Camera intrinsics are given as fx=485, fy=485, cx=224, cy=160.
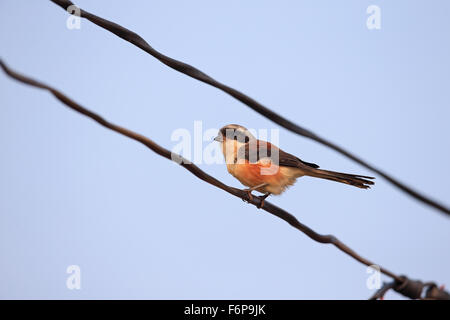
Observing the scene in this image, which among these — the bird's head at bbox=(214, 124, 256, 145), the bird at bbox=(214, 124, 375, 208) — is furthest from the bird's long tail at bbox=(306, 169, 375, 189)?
the bird's head at bbox=(214, 124, 256, 145)

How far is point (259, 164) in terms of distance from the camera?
2.42 meters

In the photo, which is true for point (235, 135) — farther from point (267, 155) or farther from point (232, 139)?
point (267, 155)

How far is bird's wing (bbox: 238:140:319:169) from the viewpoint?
2.36m

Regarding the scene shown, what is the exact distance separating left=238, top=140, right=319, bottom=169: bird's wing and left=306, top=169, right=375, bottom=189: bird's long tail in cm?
9

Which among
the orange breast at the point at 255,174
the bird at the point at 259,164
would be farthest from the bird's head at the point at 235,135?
the orange breast at the point at 255,174

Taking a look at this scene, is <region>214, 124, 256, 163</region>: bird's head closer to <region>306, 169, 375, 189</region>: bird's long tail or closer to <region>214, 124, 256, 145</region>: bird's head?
<region>214, 124, 256, 145</region>: bird's head

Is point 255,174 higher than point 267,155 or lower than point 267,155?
lower

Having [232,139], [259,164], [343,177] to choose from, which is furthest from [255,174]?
[343,177]

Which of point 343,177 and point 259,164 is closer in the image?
point 343,177

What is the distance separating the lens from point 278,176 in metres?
2.42

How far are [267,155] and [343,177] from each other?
1.77ft
